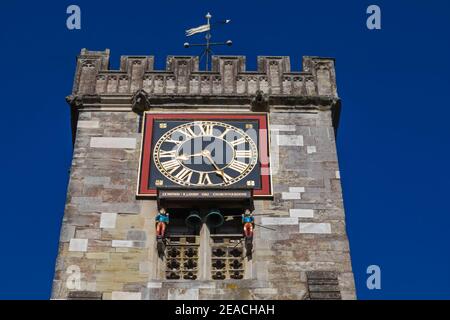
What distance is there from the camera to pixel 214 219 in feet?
71.5

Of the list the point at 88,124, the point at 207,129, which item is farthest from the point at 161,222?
the point at 88,124

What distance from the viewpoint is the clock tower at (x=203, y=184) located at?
20484 mm

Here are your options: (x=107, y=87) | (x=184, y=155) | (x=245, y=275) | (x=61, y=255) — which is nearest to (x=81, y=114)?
(x=107, y=87)

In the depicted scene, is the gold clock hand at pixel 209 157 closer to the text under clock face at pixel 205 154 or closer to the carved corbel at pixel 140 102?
the text under clock face at pixel 205 154

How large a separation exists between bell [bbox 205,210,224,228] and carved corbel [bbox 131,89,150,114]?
11.9 feet

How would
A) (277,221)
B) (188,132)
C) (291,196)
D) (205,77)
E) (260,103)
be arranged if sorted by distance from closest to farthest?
(277,221) → (291,196) → (188,132) → (260,103) → (205,77)

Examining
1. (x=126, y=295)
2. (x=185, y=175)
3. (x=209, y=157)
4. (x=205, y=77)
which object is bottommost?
(x=126, y=295)

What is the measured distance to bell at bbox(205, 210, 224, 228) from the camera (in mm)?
21734

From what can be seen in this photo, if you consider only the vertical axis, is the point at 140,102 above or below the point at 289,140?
above

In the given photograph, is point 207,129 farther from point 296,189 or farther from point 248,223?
point 248,223

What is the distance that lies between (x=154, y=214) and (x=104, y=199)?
1.15 metres

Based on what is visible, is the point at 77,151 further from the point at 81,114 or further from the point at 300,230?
the point at 300,230

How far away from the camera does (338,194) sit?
22203mm

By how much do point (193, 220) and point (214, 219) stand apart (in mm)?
444
